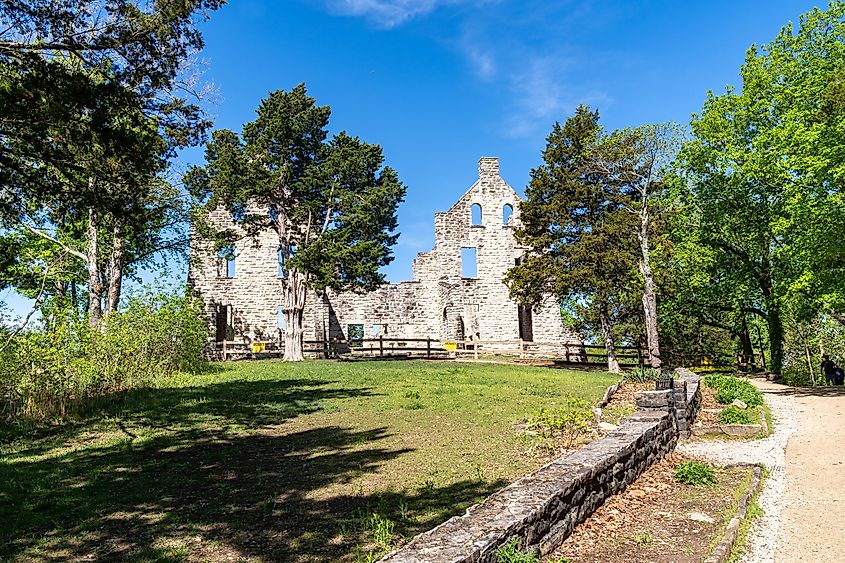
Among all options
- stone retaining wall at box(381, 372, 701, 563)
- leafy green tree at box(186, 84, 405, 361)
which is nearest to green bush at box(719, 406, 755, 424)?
stone retaining wall at box(381, 372, 701, 563)

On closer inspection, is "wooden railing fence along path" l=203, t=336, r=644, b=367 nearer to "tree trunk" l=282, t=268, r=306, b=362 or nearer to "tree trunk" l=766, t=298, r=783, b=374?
"tree trunk" l=282, t=268, r=306, b=362

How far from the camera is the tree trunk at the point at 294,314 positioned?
85.0 ft

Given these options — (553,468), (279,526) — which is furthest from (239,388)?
(553,468)

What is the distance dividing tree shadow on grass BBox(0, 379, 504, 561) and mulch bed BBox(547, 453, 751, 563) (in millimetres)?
1180

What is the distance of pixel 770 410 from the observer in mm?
13047

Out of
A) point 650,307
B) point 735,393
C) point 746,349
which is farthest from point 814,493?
point 746,349

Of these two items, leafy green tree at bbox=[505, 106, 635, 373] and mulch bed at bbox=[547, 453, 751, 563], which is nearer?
mulch bed at bbox=[547, 453, 751, 563]

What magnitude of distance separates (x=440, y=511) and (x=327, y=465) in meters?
2.42

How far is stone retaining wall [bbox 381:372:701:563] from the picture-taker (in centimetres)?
361

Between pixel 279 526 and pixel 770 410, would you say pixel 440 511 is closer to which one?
pixel 279 526

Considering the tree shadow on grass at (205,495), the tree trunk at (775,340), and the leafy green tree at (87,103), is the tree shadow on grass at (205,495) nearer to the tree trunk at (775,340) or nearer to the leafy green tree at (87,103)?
the leafy green tree at (87,103)

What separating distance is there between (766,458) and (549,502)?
5502mm

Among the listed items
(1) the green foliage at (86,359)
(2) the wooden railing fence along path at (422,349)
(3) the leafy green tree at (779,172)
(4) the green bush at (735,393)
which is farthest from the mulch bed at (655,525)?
(2) the wooden railing fence along path at (422,349)

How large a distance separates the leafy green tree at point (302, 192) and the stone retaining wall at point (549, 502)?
733 inches
